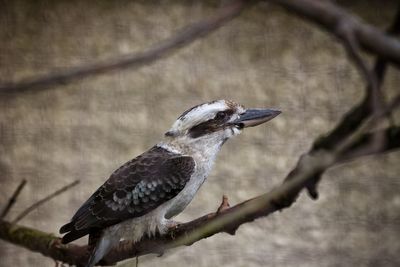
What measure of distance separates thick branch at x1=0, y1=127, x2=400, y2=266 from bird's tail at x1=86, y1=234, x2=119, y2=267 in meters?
0.03

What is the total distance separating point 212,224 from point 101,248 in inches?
19.4

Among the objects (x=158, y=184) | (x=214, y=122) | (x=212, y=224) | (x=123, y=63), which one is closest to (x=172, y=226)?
(x=158, y=184)

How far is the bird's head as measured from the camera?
1.38 metres

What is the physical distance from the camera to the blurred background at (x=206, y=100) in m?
2.28

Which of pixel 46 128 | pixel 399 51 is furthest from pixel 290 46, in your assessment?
pixel 399 51

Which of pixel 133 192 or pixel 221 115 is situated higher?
→ pixel 221 115

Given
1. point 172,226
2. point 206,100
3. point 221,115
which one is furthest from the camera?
point 206,100

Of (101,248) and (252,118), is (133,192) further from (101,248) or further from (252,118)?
(252,118)

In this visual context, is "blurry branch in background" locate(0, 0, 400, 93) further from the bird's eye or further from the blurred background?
the blurred background

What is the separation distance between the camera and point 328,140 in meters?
0.67

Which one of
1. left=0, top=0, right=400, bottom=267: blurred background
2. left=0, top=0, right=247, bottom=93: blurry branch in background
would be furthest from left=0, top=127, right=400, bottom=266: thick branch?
left=0, top=0, right=400, bottom=267: blurred background

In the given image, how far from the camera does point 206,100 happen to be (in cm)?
232

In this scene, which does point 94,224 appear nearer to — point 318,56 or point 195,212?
point 195,212

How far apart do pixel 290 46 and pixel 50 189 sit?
2.68 feet
